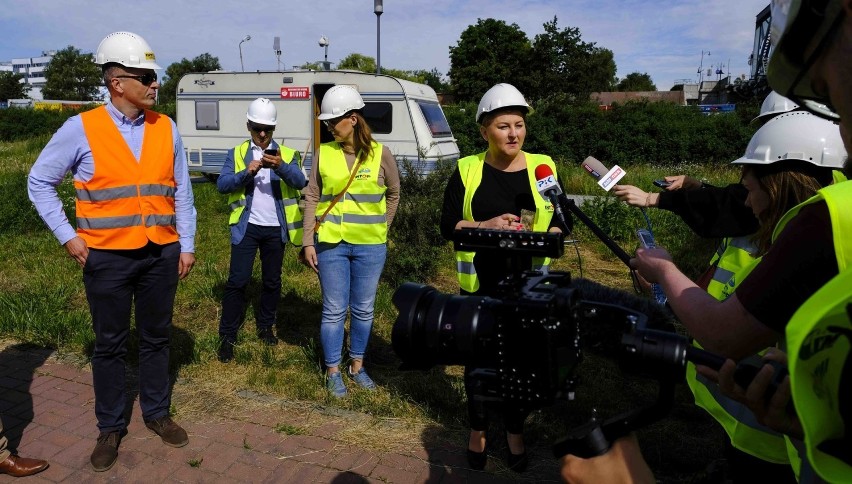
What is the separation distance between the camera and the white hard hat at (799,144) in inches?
78.7

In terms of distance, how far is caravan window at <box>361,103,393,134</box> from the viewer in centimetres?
1302

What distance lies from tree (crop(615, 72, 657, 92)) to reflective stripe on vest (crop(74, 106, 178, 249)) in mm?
80476

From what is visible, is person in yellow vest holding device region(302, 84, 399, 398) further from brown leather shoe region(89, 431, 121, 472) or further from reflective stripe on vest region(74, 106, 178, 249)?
brown leather shoe region(89, 431, 121, 472)

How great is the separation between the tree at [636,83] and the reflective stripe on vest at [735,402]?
80515 millimetres

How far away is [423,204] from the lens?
274 inches

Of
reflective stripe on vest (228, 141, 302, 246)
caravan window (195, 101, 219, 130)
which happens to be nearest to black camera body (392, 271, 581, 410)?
reflective stripe on vest (228, 141, 302, 246)

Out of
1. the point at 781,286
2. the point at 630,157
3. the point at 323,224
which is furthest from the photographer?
the point at 630,157

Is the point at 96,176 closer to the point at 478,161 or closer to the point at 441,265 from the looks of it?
the point at 478,161

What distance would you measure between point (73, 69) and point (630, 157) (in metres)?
69.5

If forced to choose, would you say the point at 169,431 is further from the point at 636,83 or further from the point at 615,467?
the point at 636,83

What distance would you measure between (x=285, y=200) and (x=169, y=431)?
2.02 meters

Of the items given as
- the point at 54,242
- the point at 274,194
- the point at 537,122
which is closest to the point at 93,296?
the point at 274,194

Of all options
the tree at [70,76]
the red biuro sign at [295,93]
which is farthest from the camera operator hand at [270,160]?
the tree at [70,76]

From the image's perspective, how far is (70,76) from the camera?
227 feet
